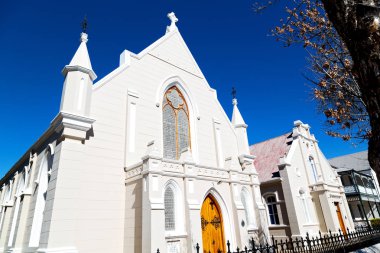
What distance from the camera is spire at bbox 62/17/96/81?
469 inches

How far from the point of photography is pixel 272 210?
21031mm

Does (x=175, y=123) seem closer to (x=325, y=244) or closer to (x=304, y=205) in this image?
(x=325, y=244)

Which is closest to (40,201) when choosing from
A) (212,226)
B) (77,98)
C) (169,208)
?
(77,98)

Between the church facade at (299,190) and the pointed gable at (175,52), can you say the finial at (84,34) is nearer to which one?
the pointed gable at (175,52)

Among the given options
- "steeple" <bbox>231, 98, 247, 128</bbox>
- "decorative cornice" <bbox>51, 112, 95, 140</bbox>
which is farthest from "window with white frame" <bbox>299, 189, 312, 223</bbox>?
"decorative cornice" <bbox>51, 112, 95, 140</bbox>

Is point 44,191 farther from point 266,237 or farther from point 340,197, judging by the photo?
point 340,197

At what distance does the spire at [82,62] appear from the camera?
11.9 meters

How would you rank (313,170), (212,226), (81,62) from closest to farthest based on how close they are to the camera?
1. (81,62)
2. (212,226)
3. (313,170)

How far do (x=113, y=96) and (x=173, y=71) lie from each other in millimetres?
5489

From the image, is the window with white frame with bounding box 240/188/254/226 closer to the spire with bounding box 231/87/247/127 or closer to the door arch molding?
the door arch molding

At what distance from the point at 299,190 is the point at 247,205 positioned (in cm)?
783

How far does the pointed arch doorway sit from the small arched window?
2.13 meters

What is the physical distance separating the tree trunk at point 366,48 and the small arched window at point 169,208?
8.80 metres

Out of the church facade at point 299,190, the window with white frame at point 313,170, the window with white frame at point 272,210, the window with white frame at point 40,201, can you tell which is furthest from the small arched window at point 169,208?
the window with white frame at point 313,170
